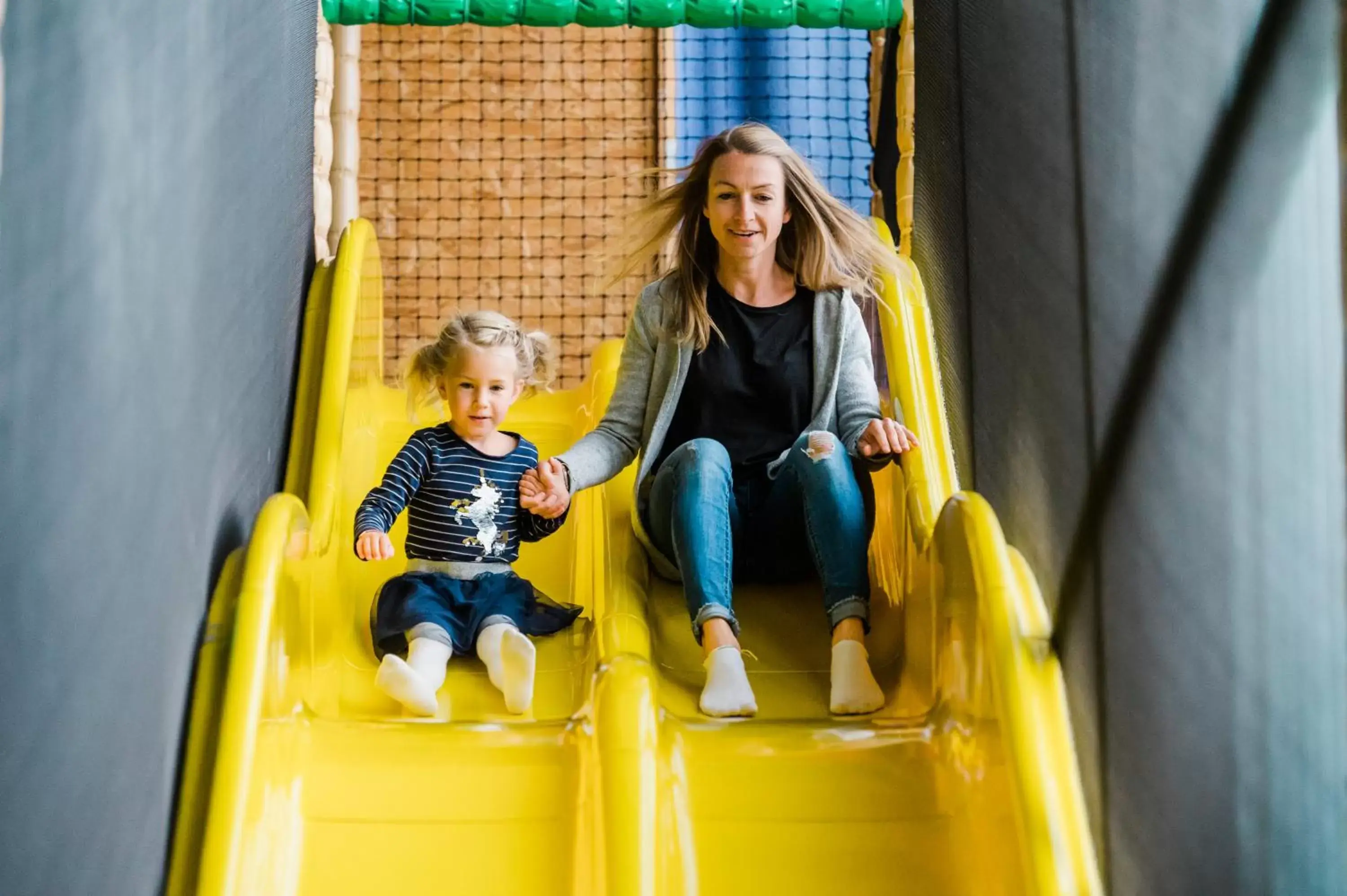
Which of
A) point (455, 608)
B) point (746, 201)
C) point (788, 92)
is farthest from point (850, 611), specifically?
point (788, 92)

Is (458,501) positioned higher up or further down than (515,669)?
higher up

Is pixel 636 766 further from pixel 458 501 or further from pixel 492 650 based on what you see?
pixel 458 501

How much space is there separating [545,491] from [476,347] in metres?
0.20

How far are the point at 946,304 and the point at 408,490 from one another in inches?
27.3

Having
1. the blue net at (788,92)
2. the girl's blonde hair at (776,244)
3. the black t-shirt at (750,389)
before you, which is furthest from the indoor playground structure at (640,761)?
the blue net at (788,92)

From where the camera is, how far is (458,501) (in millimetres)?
1534

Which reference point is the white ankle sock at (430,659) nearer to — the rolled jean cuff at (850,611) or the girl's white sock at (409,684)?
the girl's white sock at (409,684)

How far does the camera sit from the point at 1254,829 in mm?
875

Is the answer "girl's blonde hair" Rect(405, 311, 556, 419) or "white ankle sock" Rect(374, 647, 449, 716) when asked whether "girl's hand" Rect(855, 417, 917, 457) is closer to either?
"girl's blonde hair" Rect(405, 311, 556, 419)

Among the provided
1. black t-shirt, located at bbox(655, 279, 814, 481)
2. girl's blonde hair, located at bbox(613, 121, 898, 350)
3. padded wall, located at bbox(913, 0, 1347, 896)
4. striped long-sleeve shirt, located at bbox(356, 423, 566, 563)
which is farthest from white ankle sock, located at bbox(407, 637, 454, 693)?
padded wall, located at bbox(913, 0, 1347, 896)

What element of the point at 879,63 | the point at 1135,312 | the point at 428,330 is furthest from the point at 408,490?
the point at 428,330

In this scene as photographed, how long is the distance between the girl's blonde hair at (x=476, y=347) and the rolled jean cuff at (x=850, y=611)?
50 cm

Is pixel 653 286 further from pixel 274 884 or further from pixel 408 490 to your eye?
pixel 274 884

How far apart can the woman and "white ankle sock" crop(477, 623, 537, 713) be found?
192 mm
